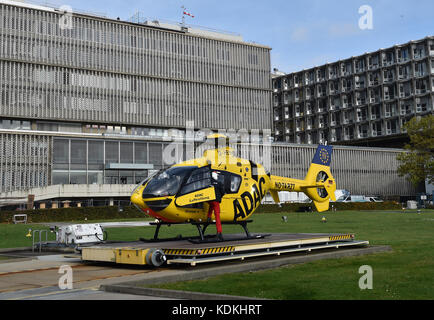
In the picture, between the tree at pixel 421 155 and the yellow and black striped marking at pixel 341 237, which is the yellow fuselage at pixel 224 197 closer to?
the yellow and black striped marking at pixel 341 237

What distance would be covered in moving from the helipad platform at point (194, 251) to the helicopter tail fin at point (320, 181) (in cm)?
503

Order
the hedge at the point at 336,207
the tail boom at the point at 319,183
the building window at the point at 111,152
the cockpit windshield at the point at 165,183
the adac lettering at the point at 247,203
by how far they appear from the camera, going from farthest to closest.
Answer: the building window at the point at 111,152, the hedge at the point at 336,207, the tail boom at the point at 319,183, the adac lettering at the point at 247,203, the cockpit windshield at the point at 165,183

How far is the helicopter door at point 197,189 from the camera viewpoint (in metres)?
18.3

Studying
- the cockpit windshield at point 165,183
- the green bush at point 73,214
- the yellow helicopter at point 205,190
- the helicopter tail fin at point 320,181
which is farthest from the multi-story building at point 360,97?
the cockpit windshield at point 165,183

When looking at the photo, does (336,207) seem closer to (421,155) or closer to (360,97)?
(421,155)

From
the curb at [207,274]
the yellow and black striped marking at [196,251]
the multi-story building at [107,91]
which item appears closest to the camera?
the curb at [207,274]

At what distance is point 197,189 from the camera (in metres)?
18.7

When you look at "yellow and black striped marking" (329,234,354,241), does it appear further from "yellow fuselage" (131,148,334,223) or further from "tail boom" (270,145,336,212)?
"tail boom" (270,145,336,212)

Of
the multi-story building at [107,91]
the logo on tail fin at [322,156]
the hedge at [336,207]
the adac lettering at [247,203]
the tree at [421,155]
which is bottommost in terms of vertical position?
the hedge at [336,207]

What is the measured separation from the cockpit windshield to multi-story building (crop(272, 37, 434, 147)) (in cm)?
10753

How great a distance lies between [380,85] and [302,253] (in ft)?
370

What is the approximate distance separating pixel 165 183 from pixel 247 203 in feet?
14.6

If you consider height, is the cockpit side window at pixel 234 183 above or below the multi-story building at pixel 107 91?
below

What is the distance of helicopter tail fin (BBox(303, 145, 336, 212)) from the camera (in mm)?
25203
